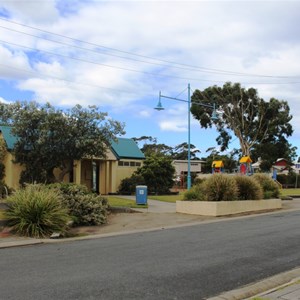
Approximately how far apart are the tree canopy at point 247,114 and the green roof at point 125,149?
19.5 m

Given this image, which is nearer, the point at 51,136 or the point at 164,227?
the point at 164,227

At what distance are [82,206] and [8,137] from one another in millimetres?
12742

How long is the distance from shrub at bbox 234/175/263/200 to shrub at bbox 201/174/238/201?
4.32 ft

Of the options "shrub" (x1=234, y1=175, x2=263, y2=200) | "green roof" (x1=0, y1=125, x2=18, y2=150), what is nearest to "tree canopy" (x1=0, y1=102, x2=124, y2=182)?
Answer: "green roof" (x1=0, y1=125, x2=18, y2=150)

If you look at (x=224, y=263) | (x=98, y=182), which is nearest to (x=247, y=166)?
(x=98, y=182)

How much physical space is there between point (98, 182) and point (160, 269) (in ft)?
79.4

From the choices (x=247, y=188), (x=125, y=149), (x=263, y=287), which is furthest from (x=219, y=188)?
(x=125, y=149)

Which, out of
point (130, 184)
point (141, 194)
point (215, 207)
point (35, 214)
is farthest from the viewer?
point (130, 184)

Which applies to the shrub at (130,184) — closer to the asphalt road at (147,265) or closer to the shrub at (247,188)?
the shrub at (247,188)

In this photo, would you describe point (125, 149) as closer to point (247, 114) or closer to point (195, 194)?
point (195, 194)

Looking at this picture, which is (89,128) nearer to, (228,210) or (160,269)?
(228,210)

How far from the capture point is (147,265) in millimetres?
8227

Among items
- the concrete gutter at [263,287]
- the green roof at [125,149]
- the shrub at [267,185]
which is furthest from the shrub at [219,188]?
the green roof at [125,149]

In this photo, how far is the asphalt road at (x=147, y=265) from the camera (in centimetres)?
643
